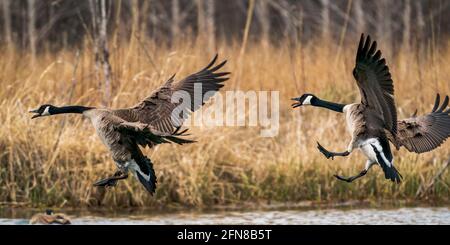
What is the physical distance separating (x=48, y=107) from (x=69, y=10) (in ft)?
47.2

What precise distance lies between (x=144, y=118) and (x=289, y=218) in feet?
6.90

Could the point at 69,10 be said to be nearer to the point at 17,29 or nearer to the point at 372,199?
the point at 17,29

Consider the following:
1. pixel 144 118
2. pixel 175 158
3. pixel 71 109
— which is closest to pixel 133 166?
pixel 144 118

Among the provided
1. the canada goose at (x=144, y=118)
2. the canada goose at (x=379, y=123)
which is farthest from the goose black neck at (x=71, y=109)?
the canada goose at (x=379, y=123)

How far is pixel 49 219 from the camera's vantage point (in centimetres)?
835

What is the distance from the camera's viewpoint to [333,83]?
12305 mm

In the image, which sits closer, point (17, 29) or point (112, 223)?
point (112, 223)

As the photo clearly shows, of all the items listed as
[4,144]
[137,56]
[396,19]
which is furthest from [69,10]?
[4,144]

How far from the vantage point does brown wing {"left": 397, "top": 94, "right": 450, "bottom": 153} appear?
8125 millimetres

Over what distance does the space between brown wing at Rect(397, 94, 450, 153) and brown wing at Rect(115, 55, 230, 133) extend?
1768mm

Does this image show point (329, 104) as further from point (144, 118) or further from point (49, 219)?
point (49, 219)

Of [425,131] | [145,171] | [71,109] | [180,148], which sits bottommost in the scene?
[145,171]

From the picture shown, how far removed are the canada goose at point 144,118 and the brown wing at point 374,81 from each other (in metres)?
1.14

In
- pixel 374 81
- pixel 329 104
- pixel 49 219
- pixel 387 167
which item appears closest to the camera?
pixel 374 81
